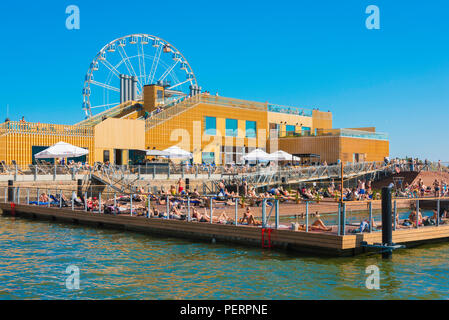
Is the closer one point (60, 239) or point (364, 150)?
point (60, 239)

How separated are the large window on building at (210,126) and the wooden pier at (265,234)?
31899 millimetres

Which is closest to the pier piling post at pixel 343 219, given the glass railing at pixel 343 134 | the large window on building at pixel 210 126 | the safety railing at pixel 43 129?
the safety railing at pixel 43 129

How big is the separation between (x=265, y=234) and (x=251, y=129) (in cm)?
4329

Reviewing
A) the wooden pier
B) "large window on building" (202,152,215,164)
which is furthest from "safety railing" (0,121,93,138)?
the wooden pier

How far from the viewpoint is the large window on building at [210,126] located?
54875mm

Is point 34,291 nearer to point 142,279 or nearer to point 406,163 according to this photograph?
point 142,279

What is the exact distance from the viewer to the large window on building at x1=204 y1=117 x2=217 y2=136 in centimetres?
5488

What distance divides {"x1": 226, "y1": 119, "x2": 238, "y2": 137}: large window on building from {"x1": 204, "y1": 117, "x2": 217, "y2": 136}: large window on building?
1749 mm

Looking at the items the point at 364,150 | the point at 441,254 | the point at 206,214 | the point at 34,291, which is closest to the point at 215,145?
the point at 364,150

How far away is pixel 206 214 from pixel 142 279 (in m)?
6.72

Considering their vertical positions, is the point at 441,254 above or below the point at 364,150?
below

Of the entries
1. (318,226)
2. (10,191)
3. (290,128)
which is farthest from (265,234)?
(290,128)
